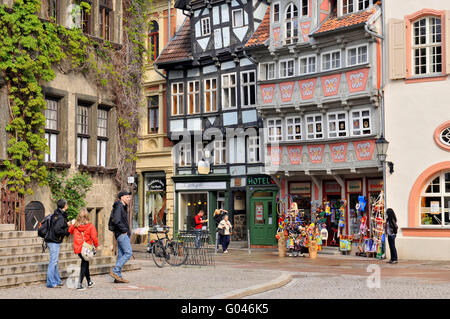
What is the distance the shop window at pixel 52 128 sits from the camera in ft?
69.7

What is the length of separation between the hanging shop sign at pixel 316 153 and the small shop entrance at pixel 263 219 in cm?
428

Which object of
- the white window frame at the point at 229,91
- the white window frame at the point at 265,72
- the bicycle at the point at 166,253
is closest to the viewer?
the bicycle at the point at 166,253

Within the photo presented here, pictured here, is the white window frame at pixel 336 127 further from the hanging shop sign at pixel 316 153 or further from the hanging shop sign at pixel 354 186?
the hanging shop sign at pixel 354 186

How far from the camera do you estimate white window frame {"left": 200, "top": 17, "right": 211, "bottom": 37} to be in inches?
1378

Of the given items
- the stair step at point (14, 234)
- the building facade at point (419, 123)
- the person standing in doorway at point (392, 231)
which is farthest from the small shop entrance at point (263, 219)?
the stair step at point (14, 234)

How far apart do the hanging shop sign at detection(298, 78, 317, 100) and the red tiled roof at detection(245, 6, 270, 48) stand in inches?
117

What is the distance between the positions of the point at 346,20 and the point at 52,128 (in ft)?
40.0

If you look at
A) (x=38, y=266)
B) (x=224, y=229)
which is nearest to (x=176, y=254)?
(x=38, y=266)

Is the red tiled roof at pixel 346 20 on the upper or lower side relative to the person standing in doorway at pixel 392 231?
upper

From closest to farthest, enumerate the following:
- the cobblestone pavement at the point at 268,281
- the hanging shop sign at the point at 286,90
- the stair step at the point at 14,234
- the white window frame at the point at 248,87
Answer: the cobblestone pavement at the point at 268,281 → the stair step at the point at 14,234 → the hanging shop sign at the point at 286,90 → the white window frame at the point at 248,87

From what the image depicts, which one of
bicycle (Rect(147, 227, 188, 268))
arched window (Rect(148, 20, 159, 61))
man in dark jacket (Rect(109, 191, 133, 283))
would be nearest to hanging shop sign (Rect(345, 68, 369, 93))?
bicycle (Rect(147, 227, 188, 268))

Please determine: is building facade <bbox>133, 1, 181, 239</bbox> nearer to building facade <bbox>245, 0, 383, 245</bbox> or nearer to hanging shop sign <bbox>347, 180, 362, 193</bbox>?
building facade <bbox>245, 0, 383, 245</bbox>

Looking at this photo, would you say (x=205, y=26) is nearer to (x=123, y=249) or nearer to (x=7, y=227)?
(x=7, y=227)

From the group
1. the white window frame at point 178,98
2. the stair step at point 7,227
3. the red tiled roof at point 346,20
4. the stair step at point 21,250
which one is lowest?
the stair step at point 21,250
